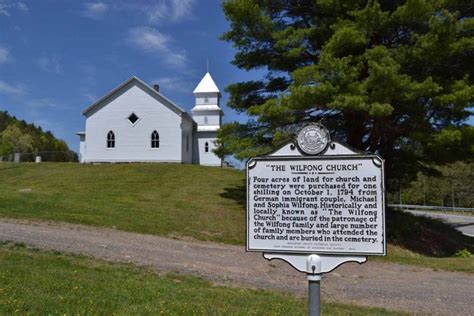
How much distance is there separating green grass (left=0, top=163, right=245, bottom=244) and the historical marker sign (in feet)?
37.2

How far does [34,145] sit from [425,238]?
98276 millimetres

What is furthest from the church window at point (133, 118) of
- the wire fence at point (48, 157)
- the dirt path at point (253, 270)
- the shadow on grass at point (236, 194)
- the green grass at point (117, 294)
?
the green grass at point (117, 294)

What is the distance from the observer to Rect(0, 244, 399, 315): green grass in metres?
6.32

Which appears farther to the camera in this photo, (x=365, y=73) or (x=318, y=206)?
(x=365, y=73)

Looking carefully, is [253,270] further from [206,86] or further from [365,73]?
[206,86]

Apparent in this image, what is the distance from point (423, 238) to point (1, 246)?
51.9 ft

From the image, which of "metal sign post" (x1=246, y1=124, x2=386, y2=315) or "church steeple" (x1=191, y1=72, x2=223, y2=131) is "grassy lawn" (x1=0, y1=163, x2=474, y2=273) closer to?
"metal sign post" (x1=246, y1=124, x2=386, y2=315)

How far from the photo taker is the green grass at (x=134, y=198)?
55.2 feet

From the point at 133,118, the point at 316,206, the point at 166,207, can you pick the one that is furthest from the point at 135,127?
the point at 316,206

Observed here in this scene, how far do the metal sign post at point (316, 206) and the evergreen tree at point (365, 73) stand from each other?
11025 mm

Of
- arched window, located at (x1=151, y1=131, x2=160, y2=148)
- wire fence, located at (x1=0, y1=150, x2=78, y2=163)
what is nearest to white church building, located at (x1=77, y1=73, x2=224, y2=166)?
arched window, located at (x1=151, y1=131, x2=160, y2=148)

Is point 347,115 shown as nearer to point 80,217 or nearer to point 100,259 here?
point 80,217

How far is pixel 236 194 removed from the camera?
25.5m

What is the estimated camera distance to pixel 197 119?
4925 centimetres
